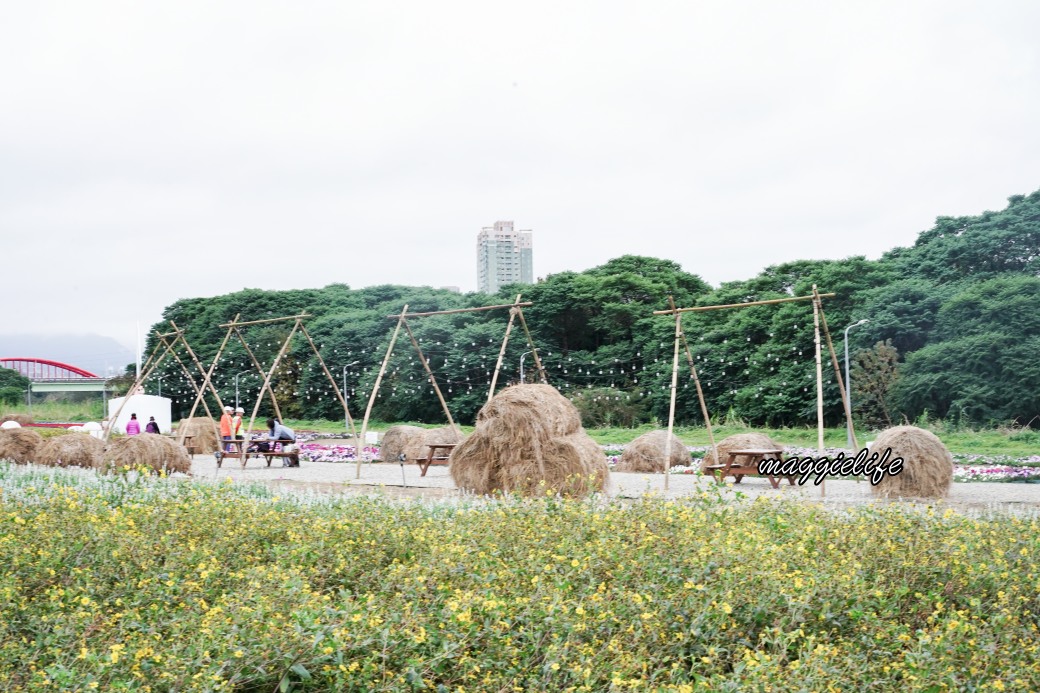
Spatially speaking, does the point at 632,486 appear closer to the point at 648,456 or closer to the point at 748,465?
the point at 748,465

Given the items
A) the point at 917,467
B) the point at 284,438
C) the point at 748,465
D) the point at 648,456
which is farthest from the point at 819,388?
the point at 284,438

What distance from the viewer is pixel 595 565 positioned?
232 inches

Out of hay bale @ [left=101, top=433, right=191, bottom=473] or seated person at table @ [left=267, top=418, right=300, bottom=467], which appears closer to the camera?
hay bale @ [left=101, top=433, right=191, bottom=473]

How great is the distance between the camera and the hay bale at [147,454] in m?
16.4

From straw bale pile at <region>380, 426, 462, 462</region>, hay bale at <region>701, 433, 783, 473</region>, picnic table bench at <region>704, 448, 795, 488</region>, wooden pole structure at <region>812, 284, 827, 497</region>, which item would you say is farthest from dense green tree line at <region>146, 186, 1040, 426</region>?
wooden pole structure at <region>812, 284, 827, 497</region>

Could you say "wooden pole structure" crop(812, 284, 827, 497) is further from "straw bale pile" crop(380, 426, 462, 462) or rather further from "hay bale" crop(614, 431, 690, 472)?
"straw bale pile" crop(380, 426, 462, 462)

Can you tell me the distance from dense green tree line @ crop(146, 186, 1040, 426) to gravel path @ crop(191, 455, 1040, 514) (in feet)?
29.9

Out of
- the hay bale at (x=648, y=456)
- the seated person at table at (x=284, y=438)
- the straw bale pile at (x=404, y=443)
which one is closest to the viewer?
the hay bale at (x=648, y=456)

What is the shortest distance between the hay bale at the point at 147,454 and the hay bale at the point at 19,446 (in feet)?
14.8

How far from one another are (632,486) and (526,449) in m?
4.43

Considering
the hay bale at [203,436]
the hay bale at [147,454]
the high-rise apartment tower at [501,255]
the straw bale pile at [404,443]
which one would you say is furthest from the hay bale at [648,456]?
the high-rise apartment tower at [501,255]

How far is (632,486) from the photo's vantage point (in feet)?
53.5

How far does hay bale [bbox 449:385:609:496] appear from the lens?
12.2 metres

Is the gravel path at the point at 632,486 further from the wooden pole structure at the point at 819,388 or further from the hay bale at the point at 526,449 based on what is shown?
the wooden pole structure at the point at 819,388
